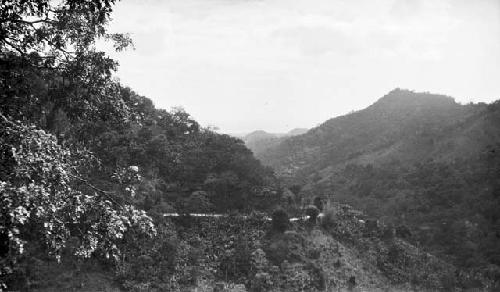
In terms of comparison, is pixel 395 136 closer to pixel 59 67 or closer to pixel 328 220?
pixel 328 220

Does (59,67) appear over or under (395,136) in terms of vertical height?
under

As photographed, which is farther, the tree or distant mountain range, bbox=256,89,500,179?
distant mountain range, bbox=256,89,500,179

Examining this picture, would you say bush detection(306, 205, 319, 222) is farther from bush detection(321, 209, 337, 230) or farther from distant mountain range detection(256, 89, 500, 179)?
distant mountain range detection(256, 89, 500, 179)

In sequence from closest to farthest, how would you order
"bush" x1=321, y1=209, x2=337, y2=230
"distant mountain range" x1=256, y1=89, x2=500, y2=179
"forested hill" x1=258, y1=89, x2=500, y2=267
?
"bush" x1=321, y1=209, x2=337, y2=230, "forested hill" x1=258, y1=89, x2=500, y2=267, "distant mountain range" x1=256, y1=89, x2=500, y2=179

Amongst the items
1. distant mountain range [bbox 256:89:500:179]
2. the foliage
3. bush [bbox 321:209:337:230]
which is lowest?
bush [bbox 321:209:337:230]

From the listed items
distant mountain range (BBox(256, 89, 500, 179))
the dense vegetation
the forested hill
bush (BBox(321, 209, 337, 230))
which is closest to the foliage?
the dense vegetation

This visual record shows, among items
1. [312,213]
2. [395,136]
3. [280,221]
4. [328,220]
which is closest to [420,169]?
[395,136]

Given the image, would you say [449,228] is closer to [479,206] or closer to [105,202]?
[479,206]

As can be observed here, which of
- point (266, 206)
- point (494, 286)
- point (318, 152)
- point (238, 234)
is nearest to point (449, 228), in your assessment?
point (494, 286)
